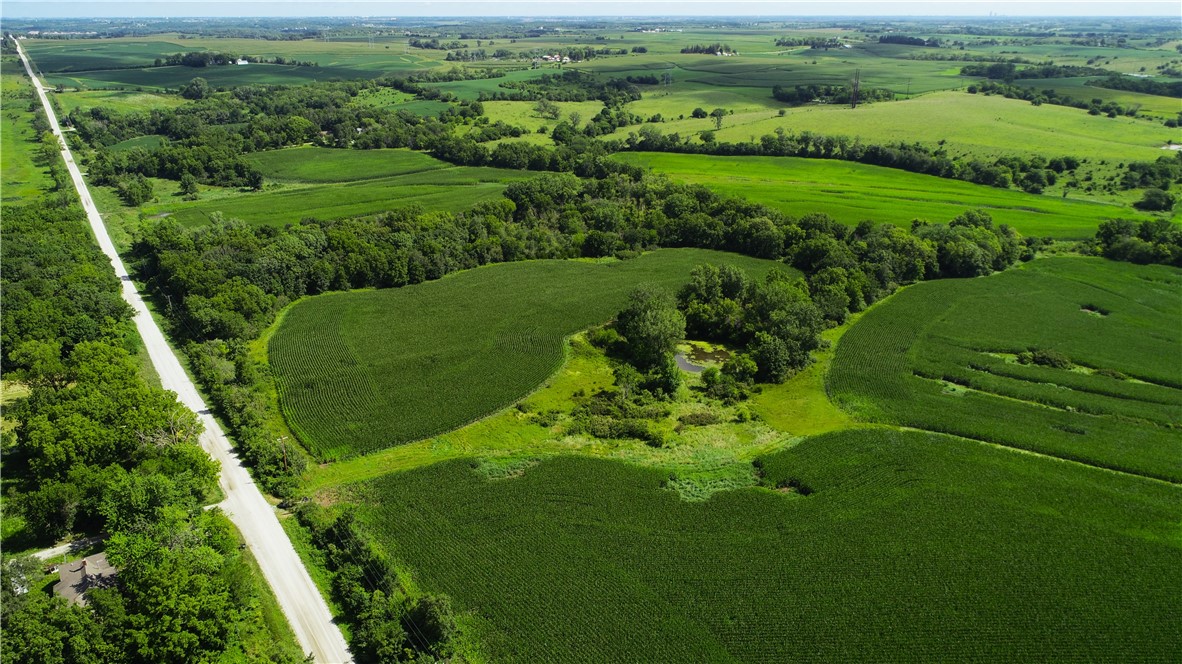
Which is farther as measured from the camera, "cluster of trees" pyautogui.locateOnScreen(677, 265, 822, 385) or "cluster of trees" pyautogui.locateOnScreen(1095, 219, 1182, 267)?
"cluster of trees" pyautogui.locateOnScreen(1095, 219, 1182, 267)

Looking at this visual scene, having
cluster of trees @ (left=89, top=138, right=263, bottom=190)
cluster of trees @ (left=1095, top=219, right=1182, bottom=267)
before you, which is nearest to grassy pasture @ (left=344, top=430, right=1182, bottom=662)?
cluster of trees @ (left=1095, top=219, right=1182, bottom=267)

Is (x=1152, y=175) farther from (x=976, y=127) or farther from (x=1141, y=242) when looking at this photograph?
(x=1141, y=242)

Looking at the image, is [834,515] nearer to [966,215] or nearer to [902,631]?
[902,631]

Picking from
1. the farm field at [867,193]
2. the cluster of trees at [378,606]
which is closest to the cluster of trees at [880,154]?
the farm field at [867,193]

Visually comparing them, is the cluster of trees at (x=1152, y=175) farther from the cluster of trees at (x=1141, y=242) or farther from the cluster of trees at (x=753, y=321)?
the cluster of trees at (x=753, y=321)

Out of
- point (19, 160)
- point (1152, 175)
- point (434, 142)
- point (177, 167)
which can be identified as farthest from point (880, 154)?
point (19, 160)

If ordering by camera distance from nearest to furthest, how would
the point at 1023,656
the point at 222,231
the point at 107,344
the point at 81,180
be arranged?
the point at 1023,656
the point at 107,344
the point at 222,231
the point at 81,180

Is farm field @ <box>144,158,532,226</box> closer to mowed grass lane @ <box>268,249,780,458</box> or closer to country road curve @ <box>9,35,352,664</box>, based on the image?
mowed grass lane @ <box>268,249,780,458</box>

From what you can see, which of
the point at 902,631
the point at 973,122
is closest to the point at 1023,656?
the point at 902,631
